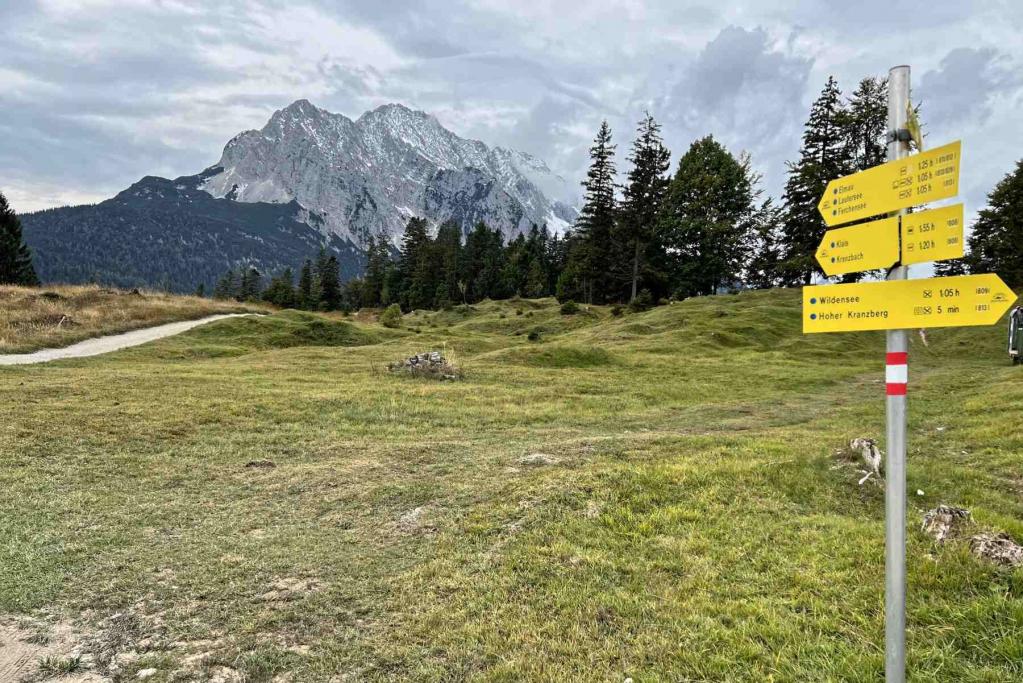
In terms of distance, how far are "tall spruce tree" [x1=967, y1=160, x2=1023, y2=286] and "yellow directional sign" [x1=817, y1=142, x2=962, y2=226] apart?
59.2 meters

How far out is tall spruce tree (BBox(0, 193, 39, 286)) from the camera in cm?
5819

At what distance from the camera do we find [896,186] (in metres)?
3.45

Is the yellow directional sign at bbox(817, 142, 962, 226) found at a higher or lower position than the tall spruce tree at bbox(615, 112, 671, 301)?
lower

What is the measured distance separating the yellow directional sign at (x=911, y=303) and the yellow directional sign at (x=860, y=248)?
0.15 m

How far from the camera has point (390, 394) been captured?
1730 centimetres

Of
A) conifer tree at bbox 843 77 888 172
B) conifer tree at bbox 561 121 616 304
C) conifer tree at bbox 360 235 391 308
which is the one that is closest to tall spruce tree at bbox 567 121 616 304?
conifer tree at bbox 561 121 616 304

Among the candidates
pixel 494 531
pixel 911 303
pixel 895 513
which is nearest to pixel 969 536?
pixel 895 513

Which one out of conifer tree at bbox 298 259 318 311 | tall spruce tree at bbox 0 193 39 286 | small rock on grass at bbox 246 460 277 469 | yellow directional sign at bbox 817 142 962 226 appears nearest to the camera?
yellow directional sign at bbox 817 142 962 226

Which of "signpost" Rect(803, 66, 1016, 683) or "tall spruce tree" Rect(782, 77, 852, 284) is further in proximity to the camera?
"tall spruce tree" Rect(782, 77, 852, 284)

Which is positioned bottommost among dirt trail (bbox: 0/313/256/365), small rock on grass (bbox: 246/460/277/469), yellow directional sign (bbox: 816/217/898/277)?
small rock on grass (bbox: 246/460/277/469)

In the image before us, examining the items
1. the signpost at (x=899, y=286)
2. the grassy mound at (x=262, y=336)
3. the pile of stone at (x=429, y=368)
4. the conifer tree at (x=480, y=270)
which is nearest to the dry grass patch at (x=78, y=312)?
the grassy mound at (x=262, y=336)

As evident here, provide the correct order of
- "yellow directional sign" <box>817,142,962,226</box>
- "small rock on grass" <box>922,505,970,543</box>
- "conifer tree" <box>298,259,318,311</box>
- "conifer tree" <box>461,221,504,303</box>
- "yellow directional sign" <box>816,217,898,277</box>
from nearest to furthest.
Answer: "yellow directional sign" <box>817,142,962,226</box> → "yellow directional sign" <box>816,217,898,277</box> → "small rock on grass" <box>922,505,970,543</box> → "conifer tree" <box>298,259,318,311</box> → "conifer tree" <box>461,221,504,303</box>

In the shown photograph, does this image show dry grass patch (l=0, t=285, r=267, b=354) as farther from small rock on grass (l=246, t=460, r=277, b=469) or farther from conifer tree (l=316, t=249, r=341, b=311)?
conifer tree (l=316, t=249, r=341, b=311)

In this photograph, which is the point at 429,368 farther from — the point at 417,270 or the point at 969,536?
the point at 417,270
